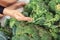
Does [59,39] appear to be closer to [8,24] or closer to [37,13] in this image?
[37,13]

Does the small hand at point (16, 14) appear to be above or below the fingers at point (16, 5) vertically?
below

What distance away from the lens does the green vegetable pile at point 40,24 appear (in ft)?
2.84

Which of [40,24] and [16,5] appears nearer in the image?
[40,24]

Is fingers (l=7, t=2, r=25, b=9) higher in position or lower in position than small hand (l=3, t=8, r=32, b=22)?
higher

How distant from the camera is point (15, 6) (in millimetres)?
1036

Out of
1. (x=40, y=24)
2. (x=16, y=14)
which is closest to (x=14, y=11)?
(x=16, y=14)

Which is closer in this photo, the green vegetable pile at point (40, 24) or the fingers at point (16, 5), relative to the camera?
the green vegetable pile at point (40, 24)

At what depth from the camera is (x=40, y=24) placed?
2.94 ft

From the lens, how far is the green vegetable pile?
87 centimetres

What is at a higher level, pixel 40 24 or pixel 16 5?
pixel 16 5

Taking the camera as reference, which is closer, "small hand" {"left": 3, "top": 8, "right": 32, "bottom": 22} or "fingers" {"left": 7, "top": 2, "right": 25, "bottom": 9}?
"small hand" {"left": 3, "top": 8, "right": 32, "bottom": 22}

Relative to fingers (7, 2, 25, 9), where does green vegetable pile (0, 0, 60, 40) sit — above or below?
below

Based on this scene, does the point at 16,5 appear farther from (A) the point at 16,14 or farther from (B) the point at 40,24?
(B) the point at 40,24

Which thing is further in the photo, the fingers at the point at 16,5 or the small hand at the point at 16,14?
the fingers at the point at 16,5
